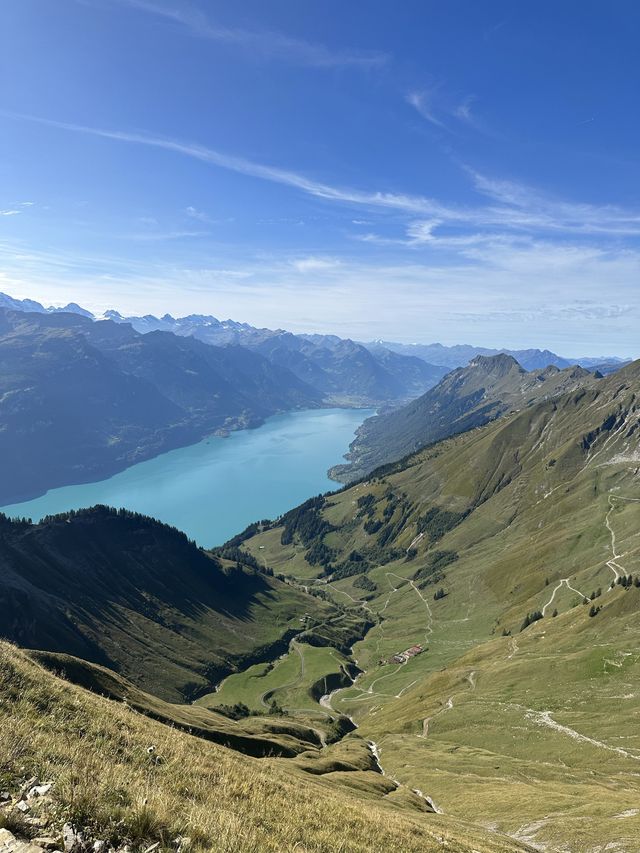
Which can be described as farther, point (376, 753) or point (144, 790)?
point (376, 753)

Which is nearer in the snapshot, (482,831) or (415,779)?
(482,831)

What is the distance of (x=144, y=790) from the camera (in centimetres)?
1437

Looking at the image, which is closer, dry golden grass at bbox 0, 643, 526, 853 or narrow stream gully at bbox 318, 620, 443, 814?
dry golden grass at bbox 0, 643, 526, 853

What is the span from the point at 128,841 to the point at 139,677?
19054 centimetres

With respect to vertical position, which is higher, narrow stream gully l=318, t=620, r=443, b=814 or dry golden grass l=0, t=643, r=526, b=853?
dry golden grass l=0, t=643, r=526, b=853

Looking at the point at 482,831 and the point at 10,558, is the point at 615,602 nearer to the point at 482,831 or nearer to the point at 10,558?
the point at 482,831

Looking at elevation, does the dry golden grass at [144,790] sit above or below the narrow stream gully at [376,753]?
above

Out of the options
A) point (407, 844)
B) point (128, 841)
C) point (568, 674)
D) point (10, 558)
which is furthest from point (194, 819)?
point (10, 558)

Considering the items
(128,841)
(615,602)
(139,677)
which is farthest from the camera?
(139,677)

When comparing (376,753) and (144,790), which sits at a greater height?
(144,790)

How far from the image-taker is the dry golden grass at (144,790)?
11.7m

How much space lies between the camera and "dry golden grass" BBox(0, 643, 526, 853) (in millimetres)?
11742

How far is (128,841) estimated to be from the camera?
1098 centimetres

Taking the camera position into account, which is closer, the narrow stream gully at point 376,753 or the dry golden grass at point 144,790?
the dry golden grass at point 144,790
